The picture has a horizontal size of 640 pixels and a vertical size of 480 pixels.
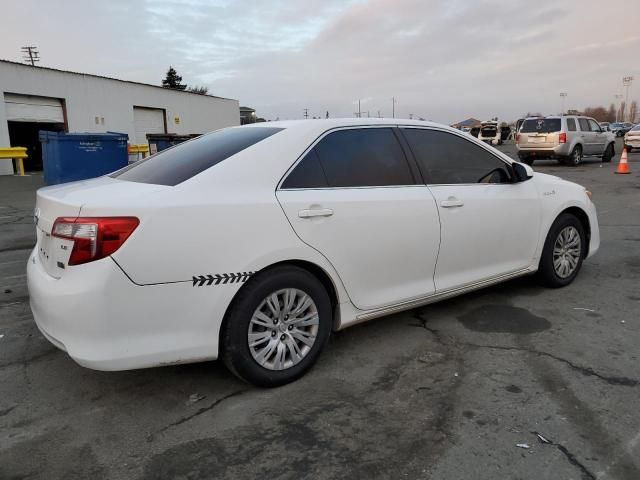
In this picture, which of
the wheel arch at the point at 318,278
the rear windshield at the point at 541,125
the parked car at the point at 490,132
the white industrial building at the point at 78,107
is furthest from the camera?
the parked car at the point at 490,132

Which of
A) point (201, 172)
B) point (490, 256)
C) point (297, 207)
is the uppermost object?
point (201, 172)

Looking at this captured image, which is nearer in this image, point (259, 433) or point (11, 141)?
point (259, 433)

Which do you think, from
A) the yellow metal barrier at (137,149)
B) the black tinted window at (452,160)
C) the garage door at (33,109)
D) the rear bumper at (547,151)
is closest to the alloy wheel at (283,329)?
the black tinted window at (452,160)

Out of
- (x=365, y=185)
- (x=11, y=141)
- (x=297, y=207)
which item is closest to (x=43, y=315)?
(x=297, y=207)

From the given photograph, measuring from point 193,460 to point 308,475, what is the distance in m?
0.56

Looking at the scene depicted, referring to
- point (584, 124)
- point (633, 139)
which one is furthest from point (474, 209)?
point (633, 139)

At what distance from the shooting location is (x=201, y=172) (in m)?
2.99

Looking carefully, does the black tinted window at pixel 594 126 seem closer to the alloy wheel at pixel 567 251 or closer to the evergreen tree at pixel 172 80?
the alloy wheel at pixel 567 251

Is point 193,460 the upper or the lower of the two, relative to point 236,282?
lower

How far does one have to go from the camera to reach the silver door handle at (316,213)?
311 cm

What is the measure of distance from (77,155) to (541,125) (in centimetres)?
1585

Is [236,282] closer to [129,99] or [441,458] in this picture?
[441,458]

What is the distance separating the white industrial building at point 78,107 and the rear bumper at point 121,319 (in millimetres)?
20992

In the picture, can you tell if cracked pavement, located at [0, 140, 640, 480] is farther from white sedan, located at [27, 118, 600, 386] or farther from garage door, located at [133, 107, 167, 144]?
garage door, located at [133, 107, 167, 144]
